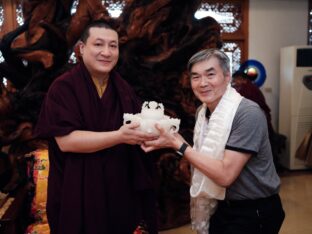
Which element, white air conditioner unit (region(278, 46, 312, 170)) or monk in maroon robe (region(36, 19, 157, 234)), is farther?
white air conditioner unit (region(278, 46, 312, 170))

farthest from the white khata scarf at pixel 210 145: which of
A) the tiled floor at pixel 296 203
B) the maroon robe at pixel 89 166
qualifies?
the tiled floor at pixel 296 203

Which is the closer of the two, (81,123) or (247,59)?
(81,123)

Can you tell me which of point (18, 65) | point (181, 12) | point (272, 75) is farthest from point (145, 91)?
point (272, 75)

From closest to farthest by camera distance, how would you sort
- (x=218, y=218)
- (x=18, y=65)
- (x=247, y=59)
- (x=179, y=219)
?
(x=218, y=218)
(x=18, y=65)
(x=179, y=219)
(x=247, y=59)

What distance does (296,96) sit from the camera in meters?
4.83

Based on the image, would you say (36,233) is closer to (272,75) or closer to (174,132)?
(174,132)

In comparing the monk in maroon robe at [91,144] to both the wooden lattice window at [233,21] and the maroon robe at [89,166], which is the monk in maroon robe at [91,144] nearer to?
the maroon robe at [89,166]

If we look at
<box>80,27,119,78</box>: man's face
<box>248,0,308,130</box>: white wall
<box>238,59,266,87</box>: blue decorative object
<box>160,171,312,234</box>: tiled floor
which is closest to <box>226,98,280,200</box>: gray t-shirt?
<box>80,27,119,78</box>: man's face

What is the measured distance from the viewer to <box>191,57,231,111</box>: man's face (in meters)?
1.37

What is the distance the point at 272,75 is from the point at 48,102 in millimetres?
4461

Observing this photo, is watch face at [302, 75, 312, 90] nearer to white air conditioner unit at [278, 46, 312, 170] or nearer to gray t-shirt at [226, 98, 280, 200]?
white air conditioner unit at [278, 46, 312, 170]

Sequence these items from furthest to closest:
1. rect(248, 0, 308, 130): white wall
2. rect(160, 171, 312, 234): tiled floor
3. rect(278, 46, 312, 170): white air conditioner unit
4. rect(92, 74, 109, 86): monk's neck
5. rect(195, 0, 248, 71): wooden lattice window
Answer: rect(248, 0, 308, 130): white wall → rect(195, 0, 248, 71): wooden lattice window → rect(278, 46, 312, 170): white air conditioner unit → rect(160, 171, 312, 234): tiled floor → rect(92, 74, 109, 86): monk's neck

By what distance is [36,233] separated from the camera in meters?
2.05

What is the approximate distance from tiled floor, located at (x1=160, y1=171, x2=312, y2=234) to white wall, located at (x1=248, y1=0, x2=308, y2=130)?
121 centimetres
